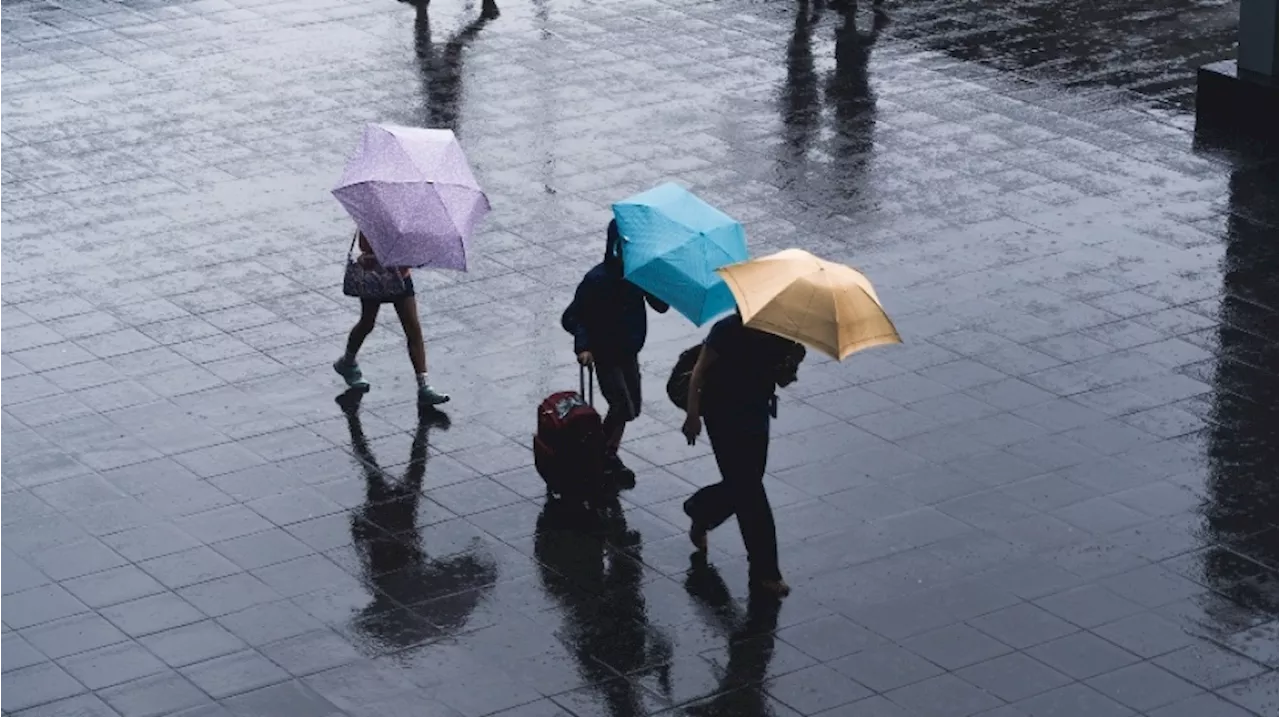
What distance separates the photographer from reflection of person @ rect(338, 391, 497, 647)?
11.0 metres

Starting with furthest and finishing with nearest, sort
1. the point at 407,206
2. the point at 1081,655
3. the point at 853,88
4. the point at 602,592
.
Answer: the point at 853,88
the point at 407,206
the point at 602,592
the point at 1081,655

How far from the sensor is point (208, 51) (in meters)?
21.8

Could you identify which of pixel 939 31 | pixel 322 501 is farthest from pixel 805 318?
pixel 939 31

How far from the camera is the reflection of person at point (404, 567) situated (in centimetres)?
1100

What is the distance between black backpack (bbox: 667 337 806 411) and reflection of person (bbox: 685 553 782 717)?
2.71ft

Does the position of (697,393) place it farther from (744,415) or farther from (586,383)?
(586,383)

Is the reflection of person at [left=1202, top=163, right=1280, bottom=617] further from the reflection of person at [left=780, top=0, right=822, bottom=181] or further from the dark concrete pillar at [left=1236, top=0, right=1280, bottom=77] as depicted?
the reflection of person at [left=780, top=0, right=822, bottom=181]

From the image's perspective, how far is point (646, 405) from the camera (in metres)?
13.6

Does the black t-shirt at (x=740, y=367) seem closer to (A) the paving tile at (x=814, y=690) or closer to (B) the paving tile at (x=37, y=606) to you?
(A) the paving tile at (x=814, y=690)

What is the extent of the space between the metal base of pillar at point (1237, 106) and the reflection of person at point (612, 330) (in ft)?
26.3

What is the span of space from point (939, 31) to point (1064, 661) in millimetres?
12301

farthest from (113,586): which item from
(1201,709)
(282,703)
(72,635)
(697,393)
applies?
(1201,709)

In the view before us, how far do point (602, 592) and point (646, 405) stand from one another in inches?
96.1

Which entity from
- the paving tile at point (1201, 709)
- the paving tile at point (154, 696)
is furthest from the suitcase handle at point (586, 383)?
the paving tile at point (1201, 709)
